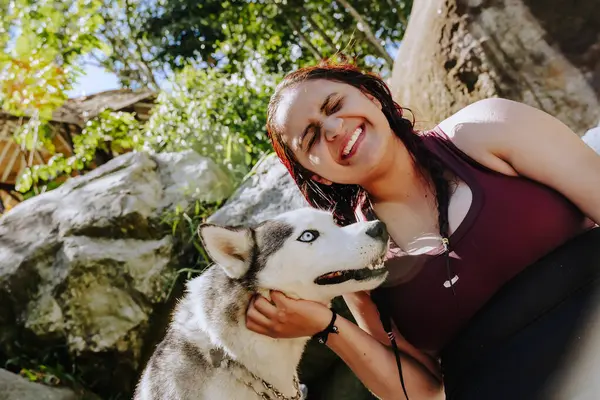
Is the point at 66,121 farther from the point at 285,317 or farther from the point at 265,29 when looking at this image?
the point at 285,317

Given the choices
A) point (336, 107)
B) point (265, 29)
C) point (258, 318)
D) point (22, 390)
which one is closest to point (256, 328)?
point (258, 318)

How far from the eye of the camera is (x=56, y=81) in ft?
24.5

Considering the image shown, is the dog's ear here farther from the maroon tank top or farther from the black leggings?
the black leggings

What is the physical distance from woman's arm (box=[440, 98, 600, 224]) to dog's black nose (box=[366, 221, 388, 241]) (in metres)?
0.40

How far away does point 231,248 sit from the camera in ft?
6.98

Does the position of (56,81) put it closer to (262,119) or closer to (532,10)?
(262,119)

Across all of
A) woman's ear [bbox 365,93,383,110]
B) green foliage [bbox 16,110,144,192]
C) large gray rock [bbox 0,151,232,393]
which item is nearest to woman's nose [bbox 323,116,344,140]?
woman's ear [bbox 365,93,383,110]

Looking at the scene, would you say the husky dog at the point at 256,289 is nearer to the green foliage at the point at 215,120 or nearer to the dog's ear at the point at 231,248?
the dog's ear at the point at 231,248

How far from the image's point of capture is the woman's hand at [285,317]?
1.90 m

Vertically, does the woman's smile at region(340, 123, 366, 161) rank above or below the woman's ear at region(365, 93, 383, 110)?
below

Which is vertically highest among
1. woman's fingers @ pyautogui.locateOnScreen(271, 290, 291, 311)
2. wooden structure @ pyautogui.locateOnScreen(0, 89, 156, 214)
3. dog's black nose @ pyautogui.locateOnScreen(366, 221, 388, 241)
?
dog's black nose @ pyautogui.locateOnScreen(366, 221, 388, 241)

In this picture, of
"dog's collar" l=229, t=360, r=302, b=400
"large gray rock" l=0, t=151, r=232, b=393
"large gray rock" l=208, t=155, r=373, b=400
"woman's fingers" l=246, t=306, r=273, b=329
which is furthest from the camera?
"large gray rock" l=0, t=151, r=232, b=393

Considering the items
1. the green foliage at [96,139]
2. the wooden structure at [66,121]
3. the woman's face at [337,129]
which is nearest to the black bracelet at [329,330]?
the woman's face at [337,129]

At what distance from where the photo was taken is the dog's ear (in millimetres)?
2048
